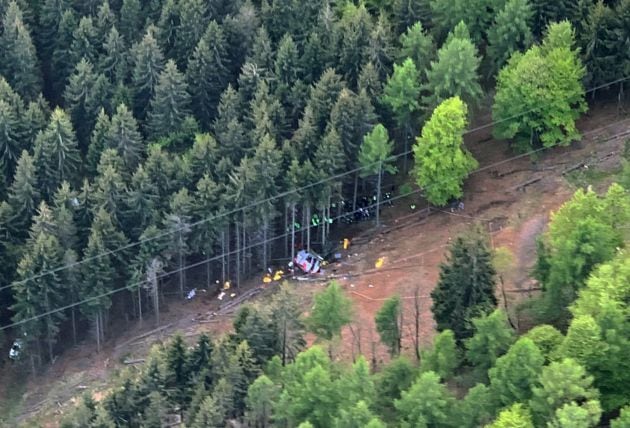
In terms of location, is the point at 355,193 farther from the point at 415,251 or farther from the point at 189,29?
the point at 189,29

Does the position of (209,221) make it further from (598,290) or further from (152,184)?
(598,290)

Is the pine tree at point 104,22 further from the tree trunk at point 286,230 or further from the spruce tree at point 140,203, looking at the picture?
the tree trunk at point 286,230

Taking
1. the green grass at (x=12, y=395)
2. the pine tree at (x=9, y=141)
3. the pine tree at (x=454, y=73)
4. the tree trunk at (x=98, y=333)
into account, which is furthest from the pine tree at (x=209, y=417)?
the pine tree at (x=454, y=73)

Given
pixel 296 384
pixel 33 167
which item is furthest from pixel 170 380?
pixel 33 167

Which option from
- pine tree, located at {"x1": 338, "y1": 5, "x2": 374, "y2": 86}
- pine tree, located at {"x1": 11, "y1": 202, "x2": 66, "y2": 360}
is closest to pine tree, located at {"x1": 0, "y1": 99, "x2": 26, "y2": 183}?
pine tree, located at {"x1": 11, "y1": 202, "x2": 66, "y2": 360}

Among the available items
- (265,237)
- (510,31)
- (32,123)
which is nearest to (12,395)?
(265,237)
